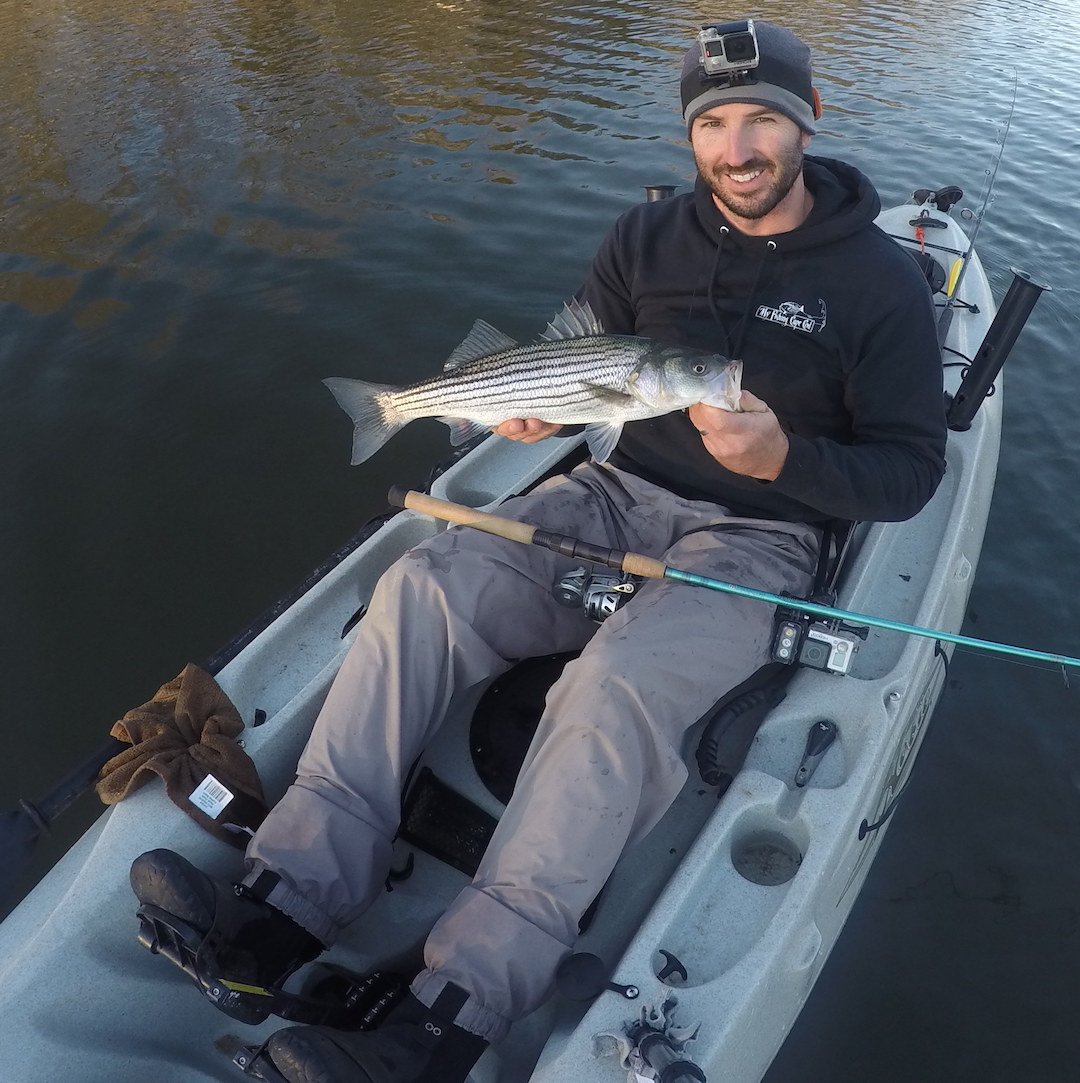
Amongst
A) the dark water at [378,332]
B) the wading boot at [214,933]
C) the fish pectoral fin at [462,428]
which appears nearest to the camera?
the wading boot at [214,933]

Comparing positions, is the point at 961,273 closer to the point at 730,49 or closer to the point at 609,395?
the point at 730,49

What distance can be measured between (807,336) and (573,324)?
1000 mm

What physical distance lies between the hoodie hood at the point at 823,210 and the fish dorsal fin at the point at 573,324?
2.06 ft

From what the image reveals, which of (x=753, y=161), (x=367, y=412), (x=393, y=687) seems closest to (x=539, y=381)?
(x=367, y=412)

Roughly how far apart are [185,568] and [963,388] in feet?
16.0

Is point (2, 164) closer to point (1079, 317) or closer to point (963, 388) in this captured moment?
point (963, 388)

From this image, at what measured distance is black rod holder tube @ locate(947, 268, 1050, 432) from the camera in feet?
12.3

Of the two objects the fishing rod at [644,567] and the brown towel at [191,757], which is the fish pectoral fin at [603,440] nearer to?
the fishing rod at [644,567]

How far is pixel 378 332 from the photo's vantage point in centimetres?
802

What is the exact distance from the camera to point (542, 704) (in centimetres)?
342

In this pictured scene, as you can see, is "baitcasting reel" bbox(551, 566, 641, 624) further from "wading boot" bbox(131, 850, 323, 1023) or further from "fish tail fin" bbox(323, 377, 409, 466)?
"wading boot" bbox(131, 850, 323, 1023)

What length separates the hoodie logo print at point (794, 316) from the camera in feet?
11.0

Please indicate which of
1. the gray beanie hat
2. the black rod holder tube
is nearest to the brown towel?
the gray beanie hat

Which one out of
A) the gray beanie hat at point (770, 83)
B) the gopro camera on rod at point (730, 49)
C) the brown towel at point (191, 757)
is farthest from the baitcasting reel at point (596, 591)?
the gopro camera on rod at point (730, 49)
